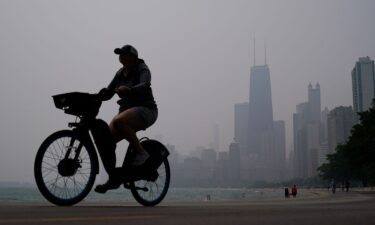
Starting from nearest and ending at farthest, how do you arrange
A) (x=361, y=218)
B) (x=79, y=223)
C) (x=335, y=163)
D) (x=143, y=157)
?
(x=79, y=223), (x=361, y=218), (x=143, y=157), (x=335, y=163)

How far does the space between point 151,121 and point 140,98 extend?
1.02 ft

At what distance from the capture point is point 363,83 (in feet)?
404

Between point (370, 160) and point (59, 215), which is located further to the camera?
point (370, 160)

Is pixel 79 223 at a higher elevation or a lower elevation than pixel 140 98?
lower

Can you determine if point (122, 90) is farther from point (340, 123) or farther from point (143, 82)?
point (340, 123)

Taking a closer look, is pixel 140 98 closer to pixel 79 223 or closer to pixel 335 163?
pixel 79 223

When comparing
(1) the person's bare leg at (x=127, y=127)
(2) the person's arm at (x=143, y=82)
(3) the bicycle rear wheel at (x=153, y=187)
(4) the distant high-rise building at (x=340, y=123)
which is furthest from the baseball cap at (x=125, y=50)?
(4) the distant high-rise building at (x=340, y=123)

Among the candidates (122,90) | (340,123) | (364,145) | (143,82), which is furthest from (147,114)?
(340,123)

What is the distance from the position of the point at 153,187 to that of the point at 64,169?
137 centimetres

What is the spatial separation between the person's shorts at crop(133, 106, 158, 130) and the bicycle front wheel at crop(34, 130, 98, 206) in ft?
2.39

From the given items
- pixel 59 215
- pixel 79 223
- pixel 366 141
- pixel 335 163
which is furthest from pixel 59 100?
pixel 335 163

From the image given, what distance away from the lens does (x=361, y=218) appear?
431 centimetres

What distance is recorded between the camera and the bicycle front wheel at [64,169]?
5.07 meters

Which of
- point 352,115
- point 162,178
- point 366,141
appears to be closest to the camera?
point 162,178
